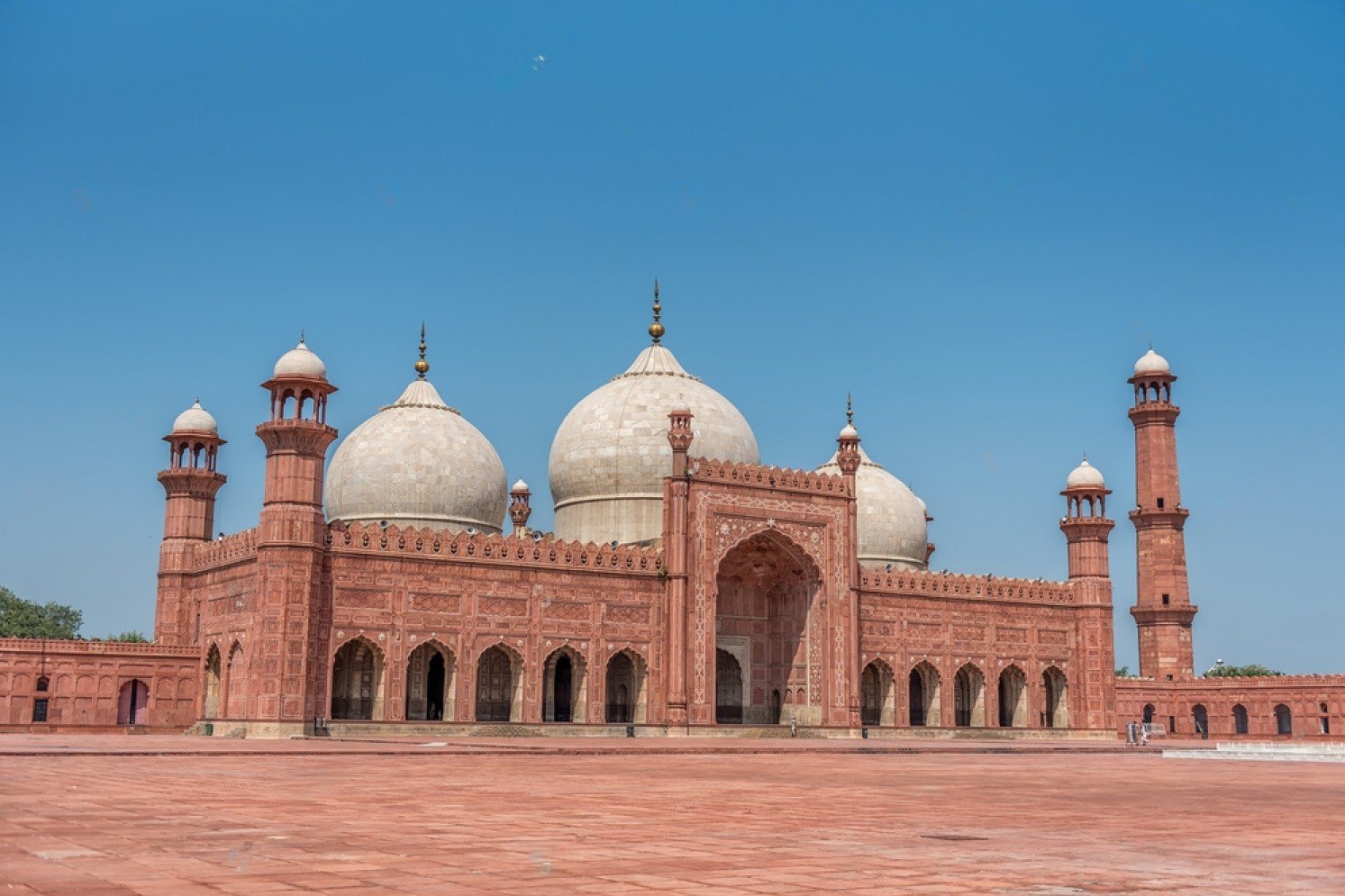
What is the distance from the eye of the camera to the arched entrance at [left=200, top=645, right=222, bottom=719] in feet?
92.1

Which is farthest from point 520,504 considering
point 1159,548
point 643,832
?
point 643,832

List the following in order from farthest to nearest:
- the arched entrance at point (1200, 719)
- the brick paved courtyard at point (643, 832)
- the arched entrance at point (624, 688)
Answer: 1. the arched entrance at point (1200, 719)
2. the arched entrance at point (624, 688)
3. the brick paved courtyard at point (643, 832)

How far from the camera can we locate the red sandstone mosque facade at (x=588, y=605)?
84.5ft

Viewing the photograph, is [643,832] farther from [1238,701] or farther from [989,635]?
[1238,701]

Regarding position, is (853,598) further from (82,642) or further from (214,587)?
(82,642)

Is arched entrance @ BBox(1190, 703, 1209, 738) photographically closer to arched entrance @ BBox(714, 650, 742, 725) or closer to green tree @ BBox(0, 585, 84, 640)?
arched entrance @ BBox(714, 650, 742, 725)

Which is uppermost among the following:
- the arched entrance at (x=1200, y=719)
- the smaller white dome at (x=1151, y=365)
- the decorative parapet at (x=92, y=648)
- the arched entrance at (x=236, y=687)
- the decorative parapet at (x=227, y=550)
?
the smaller white dome at (x=1151, y=365)

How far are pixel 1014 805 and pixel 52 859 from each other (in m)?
5.91

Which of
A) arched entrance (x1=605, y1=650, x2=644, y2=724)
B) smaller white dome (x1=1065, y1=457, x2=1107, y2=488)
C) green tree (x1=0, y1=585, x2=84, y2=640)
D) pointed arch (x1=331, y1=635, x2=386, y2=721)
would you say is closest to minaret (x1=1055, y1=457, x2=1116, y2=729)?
smaller white dome (x1=1065, y1=457, x2=1107, y2=488)

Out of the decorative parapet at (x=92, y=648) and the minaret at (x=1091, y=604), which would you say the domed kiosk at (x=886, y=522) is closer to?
the minaret at (x=1091, y=604)

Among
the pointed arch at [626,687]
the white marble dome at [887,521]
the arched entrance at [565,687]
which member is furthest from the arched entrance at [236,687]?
the white marble dome at [887,521]

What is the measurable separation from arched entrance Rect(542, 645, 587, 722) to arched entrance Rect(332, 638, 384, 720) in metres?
3.57

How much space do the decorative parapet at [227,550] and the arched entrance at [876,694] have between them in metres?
14.2

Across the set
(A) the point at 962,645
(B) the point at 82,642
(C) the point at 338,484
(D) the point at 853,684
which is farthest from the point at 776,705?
(B) the point at 82,642
